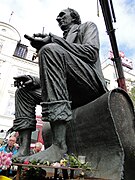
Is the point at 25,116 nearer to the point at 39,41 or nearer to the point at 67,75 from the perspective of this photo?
the point at 67,75

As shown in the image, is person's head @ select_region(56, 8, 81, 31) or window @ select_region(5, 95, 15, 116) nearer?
person's head @ select_region(56, 8, 81, 31)

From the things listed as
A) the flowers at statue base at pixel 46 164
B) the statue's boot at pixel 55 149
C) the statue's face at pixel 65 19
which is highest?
the statue's face at pixel 65 19

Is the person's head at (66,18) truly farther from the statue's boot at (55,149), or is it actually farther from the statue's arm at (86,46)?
the statue's boot at (55,149)

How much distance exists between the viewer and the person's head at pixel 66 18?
2.29 m

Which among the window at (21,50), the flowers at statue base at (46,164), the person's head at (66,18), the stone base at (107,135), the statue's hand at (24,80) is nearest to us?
the flowers at statue base at (46,164)

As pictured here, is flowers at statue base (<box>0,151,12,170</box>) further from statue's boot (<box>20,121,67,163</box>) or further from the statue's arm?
the statue's arm

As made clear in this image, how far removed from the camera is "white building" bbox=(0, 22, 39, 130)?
63.1 ft

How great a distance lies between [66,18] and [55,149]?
1547mm

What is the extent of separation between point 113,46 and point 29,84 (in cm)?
260

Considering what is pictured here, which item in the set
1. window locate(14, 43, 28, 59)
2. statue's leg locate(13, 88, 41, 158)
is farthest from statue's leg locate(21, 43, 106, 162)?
window locate(14, 43, 28, 59)

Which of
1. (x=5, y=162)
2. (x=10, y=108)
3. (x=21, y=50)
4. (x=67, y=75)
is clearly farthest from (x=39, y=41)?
(x=21, y=50)

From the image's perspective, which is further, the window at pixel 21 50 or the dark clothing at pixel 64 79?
the window at pixel 21 50

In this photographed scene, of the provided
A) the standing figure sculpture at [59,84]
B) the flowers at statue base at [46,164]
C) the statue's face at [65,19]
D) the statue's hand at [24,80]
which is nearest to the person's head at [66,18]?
the statue's face at [65,19]

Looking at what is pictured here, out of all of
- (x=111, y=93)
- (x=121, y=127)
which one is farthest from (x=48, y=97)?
(x=121, y=127)
